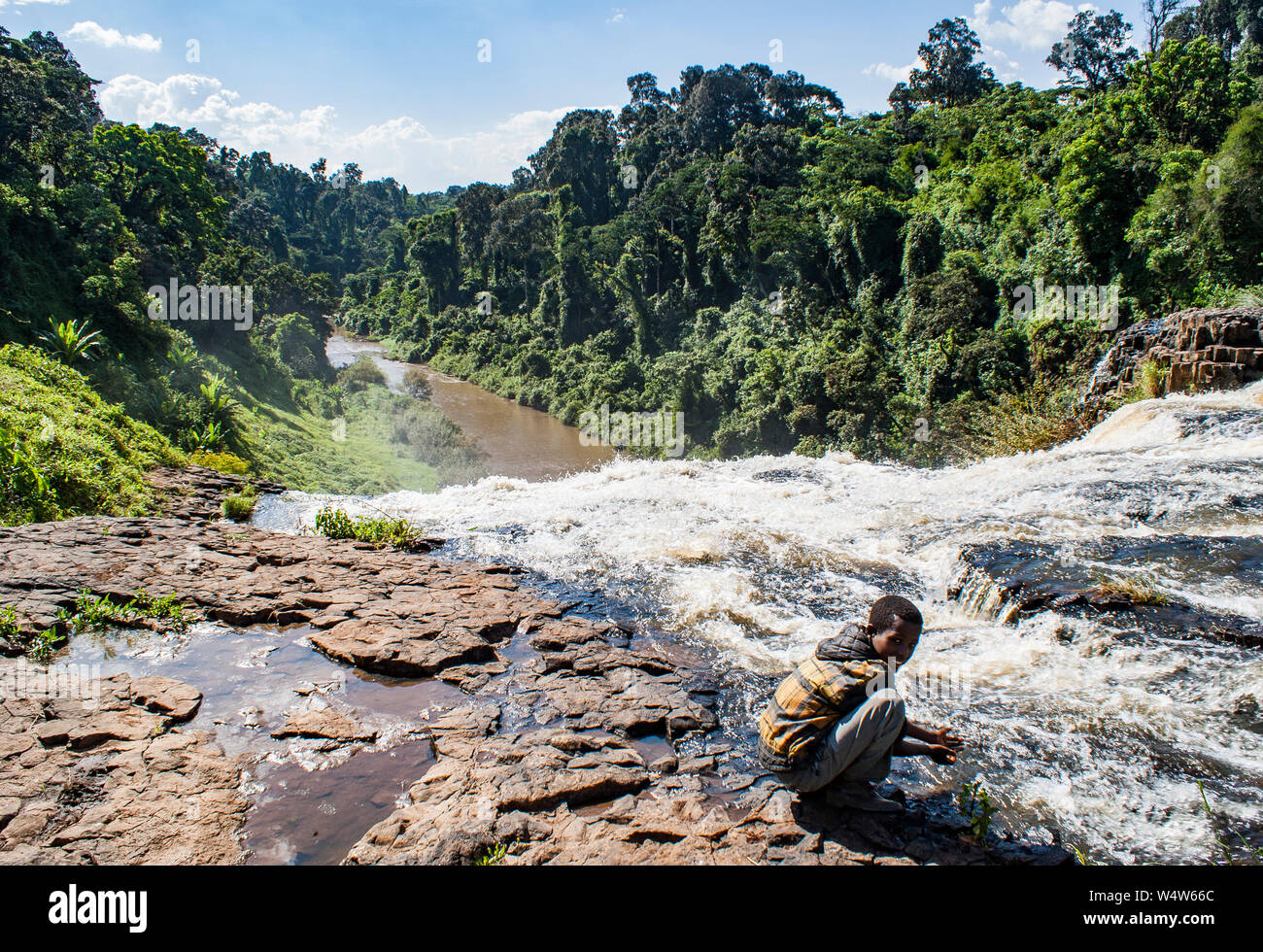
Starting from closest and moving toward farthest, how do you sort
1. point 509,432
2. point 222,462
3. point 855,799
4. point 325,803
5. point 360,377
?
point 855,799 → point 325,803 → point 222,462 → point 509,432 → point 360,377

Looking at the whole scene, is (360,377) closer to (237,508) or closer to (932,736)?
(237,508)

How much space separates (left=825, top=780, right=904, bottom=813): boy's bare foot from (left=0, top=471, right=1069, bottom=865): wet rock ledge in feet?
0.28

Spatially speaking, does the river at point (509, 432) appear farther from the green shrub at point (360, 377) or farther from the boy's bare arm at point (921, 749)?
the boy's bare arm at point (921, 749)

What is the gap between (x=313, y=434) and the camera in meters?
28.6

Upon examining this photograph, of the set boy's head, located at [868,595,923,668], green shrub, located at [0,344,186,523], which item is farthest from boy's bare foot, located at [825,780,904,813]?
green shrub, located at [0,344,186,523]

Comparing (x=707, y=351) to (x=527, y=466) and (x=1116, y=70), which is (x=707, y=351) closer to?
(x=527, y=466)

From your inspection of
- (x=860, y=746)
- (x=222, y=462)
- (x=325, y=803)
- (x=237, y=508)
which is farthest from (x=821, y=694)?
(x=222, y=462)

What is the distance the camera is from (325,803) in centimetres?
476

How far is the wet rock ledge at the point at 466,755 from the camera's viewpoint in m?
4.14

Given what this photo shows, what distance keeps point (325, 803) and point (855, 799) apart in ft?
11.2

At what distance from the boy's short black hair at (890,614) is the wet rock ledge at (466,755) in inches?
50.9

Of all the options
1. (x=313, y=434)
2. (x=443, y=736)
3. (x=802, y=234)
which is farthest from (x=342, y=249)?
(x=443, y=736)

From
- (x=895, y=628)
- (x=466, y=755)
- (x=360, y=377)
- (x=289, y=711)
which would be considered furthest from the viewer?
(x=360, y=377)
